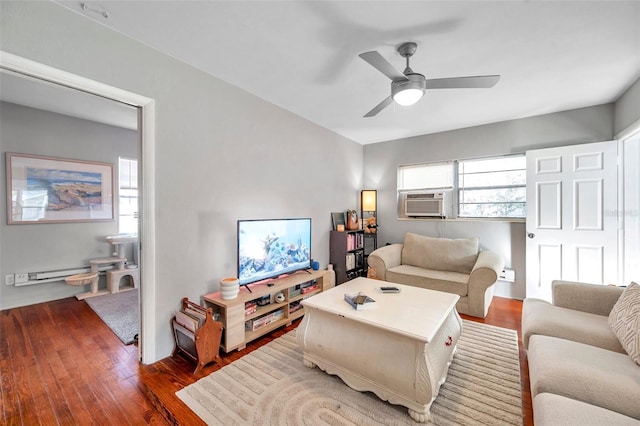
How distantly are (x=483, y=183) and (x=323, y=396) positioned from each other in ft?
11.7

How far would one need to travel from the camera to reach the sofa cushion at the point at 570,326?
5.07 ft

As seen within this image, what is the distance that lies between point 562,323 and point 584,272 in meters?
1.76

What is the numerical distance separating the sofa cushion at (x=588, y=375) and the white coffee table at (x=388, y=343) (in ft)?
1.63

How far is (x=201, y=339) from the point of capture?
6.10 feet

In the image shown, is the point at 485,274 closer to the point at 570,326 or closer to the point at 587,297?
the point at 587,297

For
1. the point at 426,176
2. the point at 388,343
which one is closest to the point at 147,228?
the point at 388,343

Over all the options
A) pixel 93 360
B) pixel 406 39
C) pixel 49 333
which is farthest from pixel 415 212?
pixel 49 333

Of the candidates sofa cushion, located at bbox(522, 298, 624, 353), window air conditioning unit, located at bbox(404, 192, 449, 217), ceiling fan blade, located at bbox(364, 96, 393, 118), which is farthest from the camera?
window air conditioning unit, located at bbox(404, 192, 449, 217)

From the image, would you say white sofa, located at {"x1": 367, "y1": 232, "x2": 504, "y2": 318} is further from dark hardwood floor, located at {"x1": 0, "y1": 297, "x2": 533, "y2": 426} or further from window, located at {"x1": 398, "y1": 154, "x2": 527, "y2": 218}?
window, located at {"x1": 398, "y1": 154, "x2": 527, "y2": 218}

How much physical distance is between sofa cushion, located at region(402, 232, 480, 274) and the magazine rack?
2760 millimetres

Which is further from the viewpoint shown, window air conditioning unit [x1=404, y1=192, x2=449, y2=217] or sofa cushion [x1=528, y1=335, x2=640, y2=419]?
window air conditioning unit [x1=404, y1=192, x2=449, y2=217]

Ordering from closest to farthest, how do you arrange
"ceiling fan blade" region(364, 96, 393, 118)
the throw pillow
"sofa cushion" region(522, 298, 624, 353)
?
the throw pillow, "sofa cushion" region(522, 298, 624, 353), "ceiling fan blade" region(364, 96, 393, 118)

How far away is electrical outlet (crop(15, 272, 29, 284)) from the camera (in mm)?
3002

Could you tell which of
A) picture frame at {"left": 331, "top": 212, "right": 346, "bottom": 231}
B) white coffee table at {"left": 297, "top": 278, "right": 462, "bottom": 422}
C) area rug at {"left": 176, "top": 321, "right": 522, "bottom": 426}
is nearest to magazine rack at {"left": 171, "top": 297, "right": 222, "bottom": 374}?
area rug at {"left": 176, "top": 321, "right": 522, "bottom": 426}
